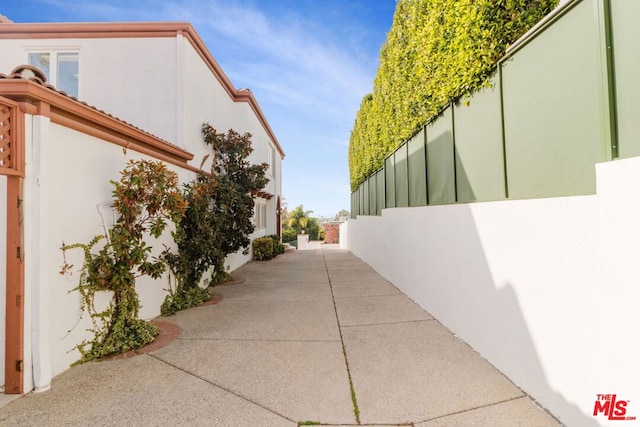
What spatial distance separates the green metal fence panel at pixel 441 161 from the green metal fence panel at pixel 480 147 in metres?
0.22

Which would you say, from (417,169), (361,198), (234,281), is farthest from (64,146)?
(361,198)

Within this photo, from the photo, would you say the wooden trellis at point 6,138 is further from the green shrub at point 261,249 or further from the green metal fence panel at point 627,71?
the green shrub at point 261,249

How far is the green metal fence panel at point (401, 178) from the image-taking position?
8.26m

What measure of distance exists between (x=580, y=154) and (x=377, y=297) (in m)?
5.42

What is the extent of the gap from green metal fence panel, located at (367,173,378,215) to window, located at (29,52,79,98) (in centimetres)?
975

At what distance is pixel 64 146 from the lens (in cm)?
386

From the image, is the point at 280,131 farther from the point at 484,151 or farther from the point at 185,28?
the point at 484,151

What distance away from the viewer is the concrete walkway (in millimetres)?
2895

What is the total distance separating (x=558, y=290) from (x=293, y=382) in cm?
271

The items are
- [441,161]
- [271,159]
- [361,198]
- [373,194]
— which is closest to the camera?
[441,161]

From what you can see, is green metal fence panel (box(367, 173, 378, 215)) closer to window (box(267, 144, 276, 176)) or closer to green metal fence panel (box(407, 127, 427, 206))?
green metal fence panel (box(407, 127, 427, 206))

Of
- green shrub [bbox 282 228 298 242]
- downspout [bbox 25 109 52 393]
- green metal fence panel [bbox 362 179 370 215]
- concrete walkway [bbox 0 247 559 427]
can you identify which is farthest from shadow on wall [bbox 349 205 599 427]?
green shrub [bbox 282 228 298 242]

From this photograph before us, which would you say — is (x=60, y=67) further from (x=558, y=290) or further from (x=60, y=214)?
(x=558, y=290)

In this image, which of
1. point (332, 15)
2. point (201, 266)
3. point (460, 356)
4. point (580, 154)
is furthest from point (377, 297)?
point (332, 15)
